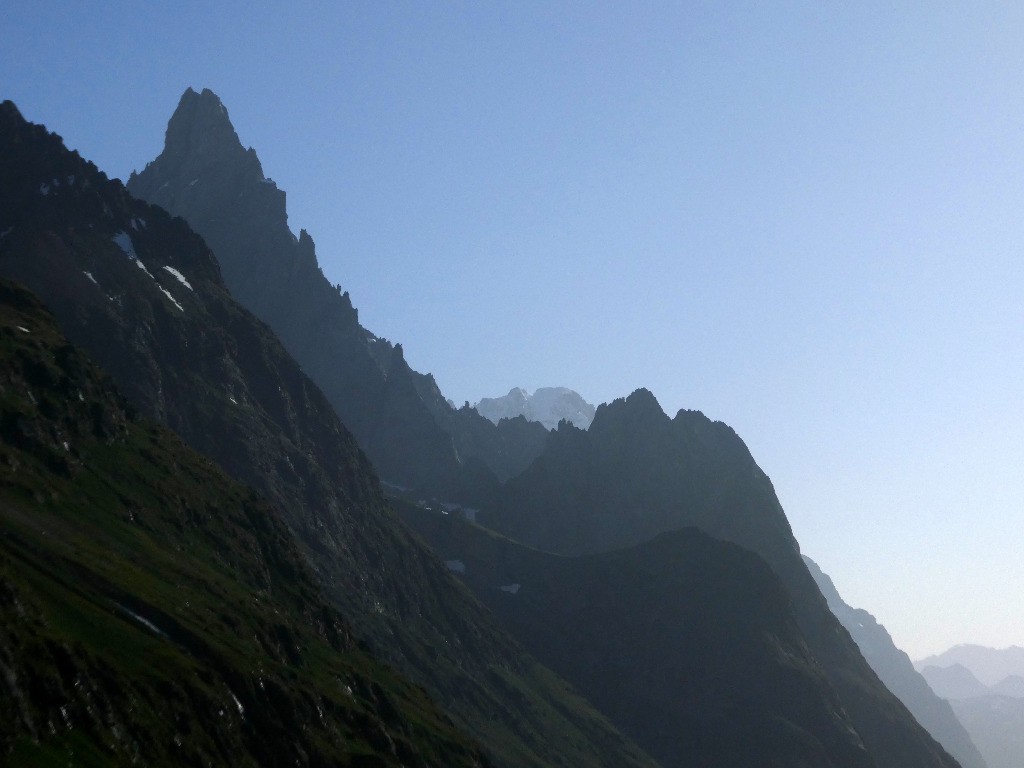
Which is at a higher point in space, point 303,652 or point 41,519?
point 41,519

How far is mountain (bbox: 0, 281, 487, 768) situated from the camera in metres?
80.9

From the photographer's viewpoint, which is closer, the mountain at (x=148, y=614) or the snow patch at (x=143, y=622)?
the mountain at (x=148, y=614)

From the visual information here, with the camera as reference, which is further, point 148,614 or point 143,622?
point 148,614

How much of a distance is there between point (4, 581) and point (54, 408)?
6786 cm

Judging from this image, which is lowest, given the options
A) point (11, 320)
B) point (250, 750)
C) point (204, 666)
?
point (250, 750)

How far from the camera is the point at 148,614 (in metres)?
106

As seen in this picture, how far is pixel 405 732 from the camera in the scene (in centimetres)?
13788

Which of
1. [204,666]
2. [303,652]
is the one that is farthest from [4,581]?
[303,652]

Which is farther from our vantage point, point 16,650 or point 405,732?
point 405,732

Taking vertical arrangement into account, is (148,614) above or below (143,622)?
above

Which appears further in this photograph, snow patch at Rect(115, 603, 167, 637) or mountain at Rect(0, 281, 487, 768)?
snow patch at Rect(115, 603, 167, 637)

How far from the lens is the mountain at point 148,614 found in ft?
266

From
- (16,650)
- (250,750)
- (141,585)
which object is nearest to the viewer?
(16,650)

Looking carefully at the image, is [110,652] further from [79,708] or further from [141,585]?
[141,585]
